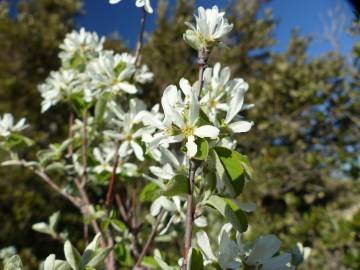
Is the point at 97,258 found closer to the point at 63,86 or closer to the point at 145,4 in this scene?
the point at 145,4

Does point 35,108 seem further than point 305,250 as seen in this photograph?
Yes

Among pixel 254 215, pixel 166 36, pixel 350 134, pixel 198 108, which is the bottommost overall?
pixel 254 215

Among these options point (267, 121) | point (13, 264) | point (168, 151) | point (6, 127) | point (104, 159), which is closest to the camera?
point (13, 264)

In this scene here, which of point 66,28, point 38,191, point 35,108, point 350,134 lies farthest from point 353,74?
point 66,28

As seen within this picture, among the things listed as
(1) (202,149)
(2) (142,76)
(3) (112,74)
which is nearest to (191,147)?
(1) (202,149)

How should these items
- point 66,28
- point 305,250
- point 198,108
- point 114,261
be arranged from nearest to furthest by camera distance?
point 198,108 → point 305,250 → point 114,261 → point 66,28

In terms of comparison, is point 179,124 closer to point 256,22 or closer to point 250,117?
point 250,117

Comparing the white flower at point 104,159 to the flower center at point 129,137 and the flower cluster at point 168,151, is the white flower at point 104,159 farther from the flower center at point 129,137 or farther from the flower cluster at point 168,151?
the flower center at point 129,137
